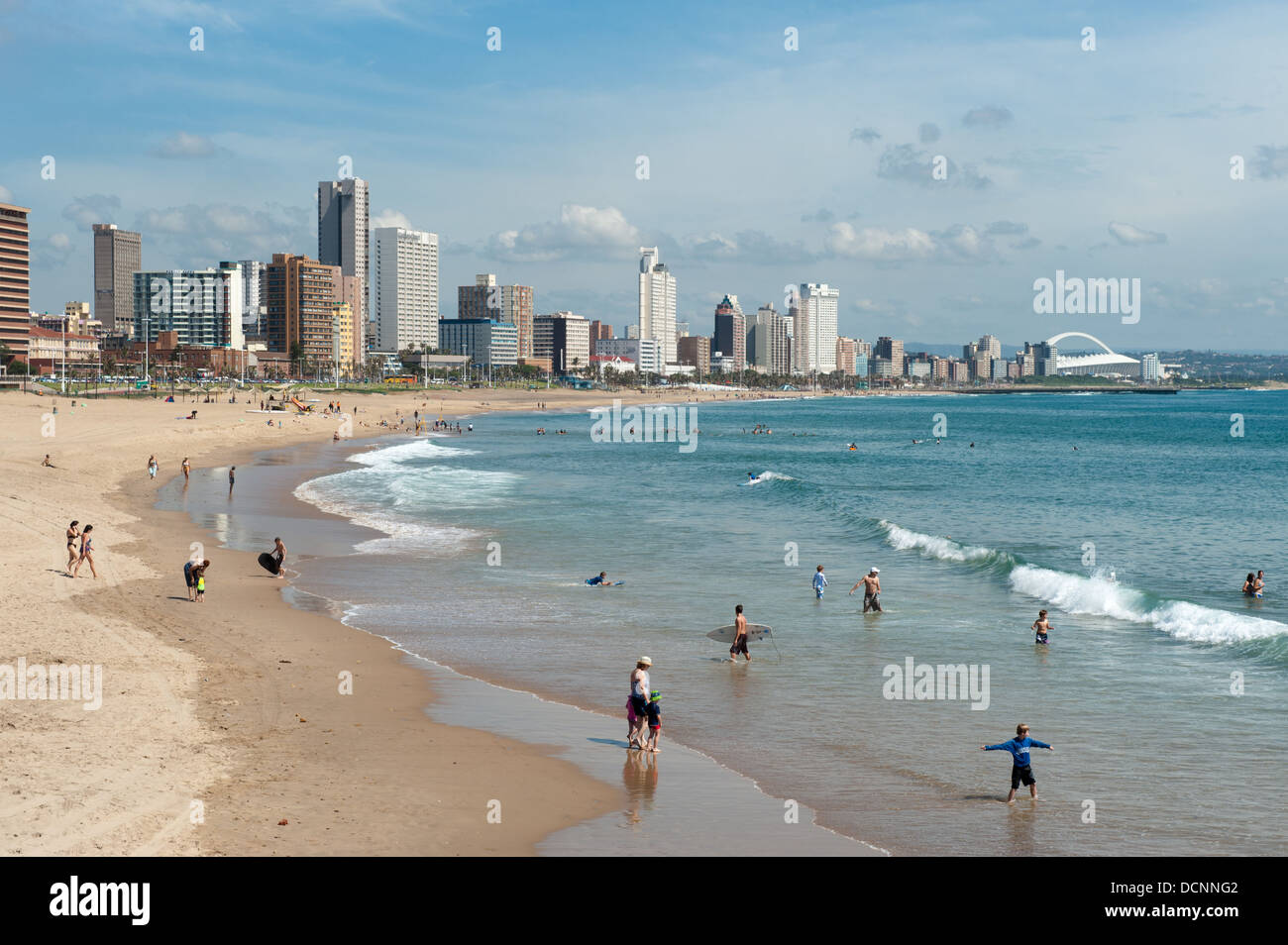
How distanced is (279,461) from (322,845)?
60885mm

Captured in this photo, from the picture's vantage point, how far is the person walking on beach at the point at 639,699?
51.9ft

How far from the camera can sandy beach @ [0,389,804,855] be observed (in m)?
11.8

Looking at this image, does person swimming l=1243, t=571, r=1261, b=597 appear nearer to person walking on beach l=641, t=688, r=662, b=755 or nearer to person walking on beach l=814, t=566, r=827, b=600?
person walking on beach l=814, t=566, r=827, b=600

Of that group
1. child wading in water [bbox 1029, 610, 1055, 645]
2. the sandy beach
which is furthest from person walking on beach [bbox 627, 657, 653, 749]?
child wading in water [bbox 1029, 610, 1055, 645]

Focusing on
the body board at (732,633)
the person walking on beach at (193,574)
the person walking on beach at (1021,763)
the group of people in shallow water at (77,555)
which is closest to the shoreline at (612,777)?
the person walking on beach at (1021,763)

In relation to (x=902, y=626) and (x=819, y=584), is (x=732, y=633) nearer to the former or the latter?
(x=902, y=626)

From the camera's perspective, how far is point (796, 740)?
1680 cm

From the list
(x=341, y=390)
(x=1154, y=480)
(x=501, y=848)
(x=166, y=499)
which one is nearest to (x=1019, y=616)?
(x=501, y=848)

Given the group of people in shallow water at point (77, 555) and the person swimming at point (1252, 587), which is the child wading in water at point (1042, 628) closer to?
the person swimming at point (1252, 587)

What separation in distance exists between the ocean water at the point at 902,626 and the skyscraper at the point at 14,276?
5892 inches

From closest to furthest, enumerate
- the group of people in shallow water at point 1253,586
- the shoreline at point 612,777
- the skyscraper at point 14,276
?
the shoreline at point 612,777, the group of people in shallow water at point 1253,586, the skyscraper at point 14,276

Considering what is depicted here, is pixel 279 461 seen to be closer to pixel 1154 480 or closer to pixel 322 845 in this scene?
pixel 1154 480

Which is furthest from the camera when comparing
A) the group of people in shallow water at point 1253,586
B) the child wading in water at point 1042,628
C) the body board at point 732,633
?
the group of people in shallow water at point 1253,586

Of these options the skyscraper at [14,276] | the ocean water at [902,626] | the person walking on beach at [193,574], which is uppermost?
the skyscraper at [14,276]
